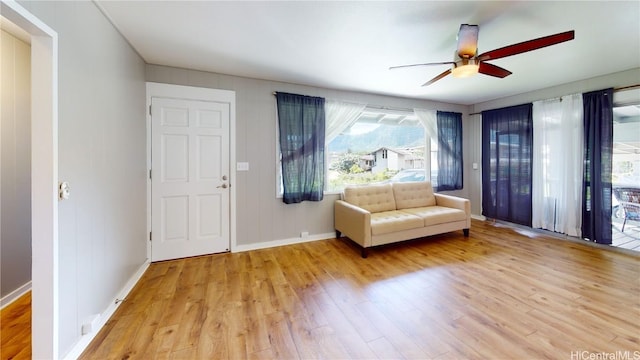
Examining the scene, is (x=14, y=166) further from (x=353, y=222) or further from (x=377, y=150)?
(x=377, y=150)

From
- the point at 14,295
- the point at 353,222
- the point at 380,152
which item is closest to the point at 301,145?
the point at 353,222

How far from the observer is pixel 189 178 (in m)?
3.06

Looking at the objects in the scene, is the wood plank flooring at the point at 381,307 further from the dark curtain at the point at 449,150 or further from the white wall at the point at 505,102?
the white wall at the point at 505,102

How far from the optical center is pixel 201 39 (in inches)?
91.6

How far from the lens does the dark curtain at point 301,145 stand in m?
3.43

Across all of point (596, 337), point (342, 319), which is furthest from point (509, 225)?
point (342, 319)

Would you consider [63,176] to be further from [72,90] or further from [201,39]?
[201,39]

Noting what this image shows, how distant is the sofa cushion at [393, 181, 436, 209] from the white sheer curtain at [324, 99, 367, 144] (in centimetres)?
137

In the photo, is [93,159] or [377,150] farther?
[377,150]

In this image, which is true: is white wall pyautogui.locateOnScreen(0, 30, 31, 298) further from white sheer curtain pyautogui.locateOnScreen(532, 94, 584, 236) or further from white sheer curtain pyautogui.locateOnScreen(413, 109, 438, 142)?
white sheer curtain pyautogui.locateOnScreen(532, 94, 584, 236)

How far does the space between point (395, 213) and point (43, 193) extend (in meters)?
3.66

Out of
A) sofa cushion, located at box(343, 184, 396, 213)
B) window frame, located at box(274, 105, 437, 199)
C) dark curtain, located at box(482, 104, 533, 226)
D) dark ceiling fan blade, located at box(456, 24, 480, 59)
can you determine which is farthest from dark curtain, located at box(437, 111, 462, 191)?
dark ceiling fan blade, located at box(456, 24, 480, 59)

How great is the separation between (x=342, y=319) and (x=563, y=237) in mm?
4161

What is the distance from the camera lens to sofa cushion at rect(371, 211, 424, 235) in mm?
3123
